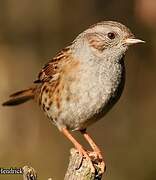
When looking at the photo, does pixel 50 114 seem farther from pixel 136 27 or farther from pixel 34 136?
pixel 136 27

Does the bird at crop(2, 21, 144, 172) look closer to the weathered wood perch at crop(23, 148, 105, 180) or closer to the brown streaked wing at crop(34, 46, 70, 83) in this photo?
the brown streaked wing at crop(34, 46, 70, 83)

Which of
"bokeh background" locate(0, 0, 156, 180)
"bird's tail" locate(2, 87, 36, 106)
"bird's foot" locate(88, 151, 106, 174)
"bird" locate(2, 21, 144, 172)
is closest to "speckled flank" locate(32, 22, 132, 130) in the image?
"bird" locate(2, 21, 144, 172)

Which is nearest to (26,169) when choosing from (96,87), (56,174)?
(96,87)

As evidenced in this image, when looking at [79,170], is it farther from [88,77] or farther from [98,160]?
[88,77]

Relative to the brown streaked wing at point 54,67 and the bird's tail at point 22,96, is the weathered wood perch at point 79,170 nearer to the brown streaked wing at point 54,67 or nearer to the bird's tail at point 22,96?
the brown streaked wing at point 54,67

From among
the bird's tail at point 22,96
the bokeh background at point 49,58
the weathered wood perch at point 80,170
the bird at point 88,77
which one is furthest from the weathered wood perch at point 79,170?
the bokeh background at point 49,58

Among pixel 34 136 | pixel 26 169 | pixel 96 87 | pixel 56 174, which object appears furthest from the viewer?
pixel 34 136
